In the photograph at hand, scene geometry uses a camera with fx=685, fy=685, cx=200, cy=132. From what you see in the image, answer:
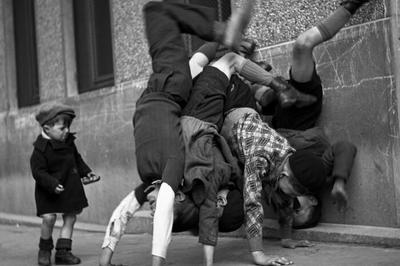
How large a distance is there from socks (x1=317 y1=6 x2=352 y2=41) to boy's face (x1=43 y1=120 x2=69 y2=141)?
2.25 metres

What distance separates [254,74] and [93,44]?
3.65 m

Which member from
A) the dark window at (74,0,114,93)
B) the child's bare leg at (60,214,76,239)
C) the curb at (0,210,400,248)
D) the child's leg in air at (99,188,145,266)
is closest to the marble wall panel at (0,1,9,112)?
the dark window at (74,0,114,93)

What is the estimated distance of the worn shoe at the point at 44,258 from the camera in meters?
5.57

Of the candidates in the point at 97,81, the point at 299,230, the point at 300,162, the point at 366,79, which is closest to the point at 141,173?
the point at 300,162

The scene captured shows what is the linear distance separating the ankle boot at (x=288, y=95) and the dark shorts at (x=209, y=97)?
1.42 feet

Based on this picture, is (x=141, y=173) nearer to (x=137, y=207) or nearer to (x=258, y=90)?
(x=137, y=207)

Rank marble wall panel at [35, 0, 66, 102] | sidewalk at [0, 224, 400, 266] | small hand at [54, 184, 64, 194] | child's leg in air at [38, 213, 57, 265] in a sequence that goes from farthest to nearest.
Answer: marble wall panel at [35, 0, 66, 102] < child's leg in air at [38, 213, 57, 265] < small hand at [54, 184, 64, 194] < sidewalk at [0, 224, 400, 266]

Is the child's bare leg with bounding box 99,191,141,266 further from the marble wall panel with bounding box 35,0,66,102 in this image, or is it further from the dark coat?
the marble wall panel with bounding box 35,0,66,102

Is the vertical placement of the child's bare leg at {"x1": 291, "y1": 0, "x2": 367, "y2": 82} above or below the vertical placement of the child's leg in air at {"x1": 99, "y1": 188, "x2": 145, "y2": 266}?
above

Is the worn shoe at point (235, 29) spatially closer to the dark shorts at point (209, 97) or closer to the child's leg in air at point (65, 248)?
the dark shorts at point (209, 97)

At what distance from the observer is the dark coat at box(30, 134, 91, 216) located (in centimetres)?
561

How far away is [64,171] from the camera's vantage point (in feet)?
18.8

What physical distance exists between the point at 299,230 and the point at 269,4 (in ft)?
6.31

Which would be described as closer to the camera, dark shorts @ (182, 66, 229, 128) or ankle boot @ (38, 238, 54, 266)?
dark shorts @ (182, 66, 229, 128)
